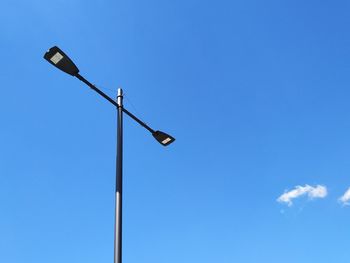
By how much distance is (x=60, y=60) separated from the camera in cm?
701

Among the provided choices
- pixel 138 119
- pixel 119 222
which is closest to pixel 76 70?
pixel 138 119

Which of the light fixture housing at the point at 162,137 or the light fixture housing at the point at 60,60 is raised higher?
the light fixture housing at the point at 60,60

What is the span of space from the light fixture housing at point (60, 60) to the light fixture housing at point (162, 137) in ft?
6.86

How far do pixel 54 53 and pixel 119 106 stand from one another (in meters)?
1.49

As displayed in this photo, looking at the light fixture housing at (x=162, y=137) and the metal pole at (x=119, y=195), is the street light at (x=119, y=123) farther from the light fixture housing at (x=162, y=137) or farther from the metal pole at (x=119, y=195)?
the light fixture housing at (x=162, y=137)

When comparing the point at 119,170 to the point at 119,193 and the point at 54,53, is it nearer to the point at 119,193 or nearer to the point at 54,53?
the point at 119,193

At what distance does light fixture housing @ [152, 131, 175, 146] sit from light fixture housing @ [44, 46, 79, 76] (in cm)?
209

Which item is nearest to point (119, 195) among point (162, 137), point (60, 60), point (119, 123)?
point (119, 123)

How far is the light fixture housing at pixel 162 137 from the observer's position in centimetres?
838

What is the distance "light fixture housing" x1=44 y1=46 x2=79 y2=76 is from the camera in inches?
271

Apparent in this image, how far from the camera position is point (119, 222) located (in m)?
6.13

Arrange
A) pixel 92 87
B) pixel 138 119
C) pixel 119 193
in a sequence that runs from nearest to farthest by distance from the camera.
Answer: pixel 119 193
pixel 92 87
pixel 138 119

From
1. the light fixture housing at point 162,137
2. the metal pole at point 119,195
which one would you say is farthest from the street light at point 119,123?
the light fixture housing at point 162,137

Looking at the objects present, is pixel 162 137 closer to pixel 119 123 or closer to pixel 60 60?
pixel 119 123
